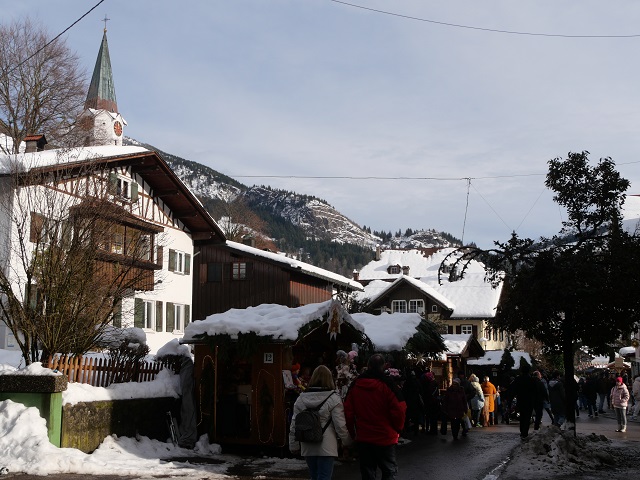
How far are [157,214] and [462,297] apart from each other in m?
41.7

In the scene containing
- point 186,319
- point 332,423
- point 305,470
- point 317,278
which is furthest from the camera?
point 317,278

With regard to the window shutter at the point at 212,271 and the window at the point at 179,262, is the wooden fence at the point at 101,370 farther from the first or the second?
the window shutter at the point at 212,271

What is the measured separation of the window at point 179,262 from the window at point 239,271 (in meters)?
4.91

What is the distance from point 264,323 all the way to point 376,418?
21.9ft

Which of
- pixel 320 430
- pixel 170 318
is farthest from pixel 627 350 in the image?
pixel 320 430

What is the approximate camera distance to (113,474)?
37.4ft

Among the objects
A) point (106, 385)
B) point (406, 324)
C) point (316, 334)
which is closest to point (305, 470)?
point (106, 385)

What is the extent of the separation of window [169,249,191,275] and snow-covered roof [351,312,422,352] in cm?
1735

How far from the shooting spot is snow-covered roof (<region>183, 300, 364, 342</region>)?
575 inches

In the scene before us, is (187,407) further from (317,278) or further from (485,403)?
(317,278)

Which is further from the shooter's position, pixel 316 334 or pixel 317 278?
pixel 317 278

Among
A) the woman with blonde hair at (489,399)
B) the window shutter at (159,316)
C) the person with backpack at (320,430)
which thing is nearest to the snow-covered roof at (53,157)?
the window shutter at (159,316)

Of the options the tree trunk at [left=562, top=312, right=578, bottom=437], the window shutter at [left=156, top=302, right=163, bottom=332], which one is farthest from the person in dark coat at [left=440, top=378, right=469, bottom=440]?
the window shutter at [left=156, top=302, right=163, bottom=332]

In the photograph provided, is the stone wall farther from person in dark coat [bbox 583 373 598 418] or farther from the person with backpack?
person in dark coat [bbox 583 373 598 418]
